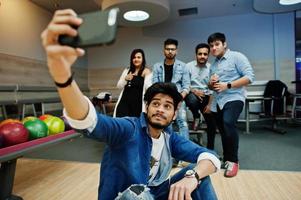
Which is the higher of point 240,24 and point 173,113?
point 240,24

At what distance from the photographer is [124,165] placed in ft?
3.08

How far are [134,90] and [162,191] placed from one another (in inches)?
63.5

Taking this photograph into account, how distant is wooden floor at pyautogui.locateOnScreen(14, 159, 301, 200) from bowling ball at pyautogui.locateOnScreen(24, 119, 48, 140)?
462 millimetres

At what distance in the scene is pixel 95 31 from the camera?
1.47 feet

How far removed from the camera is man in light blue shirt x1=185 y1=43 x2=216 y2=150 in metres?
2.71

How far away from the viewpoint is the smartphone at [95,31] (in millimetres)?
443

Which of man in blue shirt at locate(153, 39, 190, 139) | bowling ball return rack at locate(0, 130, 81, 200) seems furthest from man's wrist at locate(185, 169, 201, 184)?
man in blue shirt at locate(153, 39, 190, 139)

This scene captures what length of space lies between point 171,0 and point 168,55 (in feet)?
8.30

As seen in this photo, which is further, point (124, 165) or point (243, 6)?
point (243, 6)

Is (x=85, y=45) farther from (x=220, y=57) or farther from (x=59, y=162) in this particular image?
(x=59, y=162)

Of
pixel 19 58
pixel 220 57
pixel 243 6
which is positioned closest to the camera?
pixel 220 57

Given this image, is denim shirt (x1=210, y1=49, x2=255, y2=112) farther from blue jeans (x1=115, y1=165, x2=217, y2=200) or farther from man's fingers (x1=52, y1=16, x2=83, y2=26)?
man's fingers (x1=52, y1=16, x2=83, y2=26)

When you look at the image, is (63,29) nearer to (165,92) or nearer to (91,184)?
(165,92)

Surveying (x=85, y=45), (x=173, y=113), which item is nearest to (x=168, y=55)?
(x=173, y=113)
